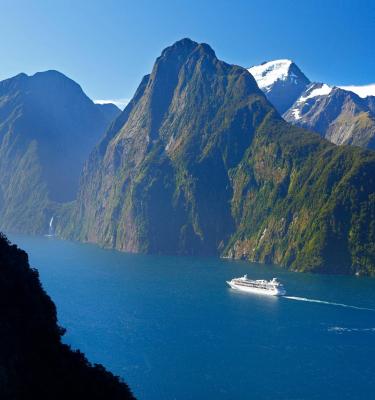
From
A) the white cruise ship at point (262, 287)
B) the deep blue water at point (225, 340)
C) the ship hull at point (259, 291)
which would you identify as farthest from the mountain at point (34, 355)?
the white cruise ship at point (262, 287)

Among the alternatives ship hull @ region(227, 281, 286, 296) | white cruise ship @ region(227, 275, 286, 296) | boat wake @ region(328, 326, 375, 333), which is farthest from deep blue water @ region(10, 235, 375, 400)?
white cruise ship @ region(227, 275, 286, 296)

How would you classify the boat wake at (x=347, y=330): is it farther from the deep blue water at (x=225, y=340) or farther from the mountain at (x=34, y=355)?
the mountain at (x=34, y=355)

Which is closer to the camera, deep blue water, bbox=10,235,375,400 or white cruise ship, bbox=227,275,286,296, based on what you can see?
deep blue water, bbox=10,235,375,400

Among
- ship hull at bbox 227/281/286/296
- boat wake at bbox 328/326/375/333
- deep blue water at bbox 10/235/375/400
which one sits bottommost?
deep blue water at bbox 10/235/375/400

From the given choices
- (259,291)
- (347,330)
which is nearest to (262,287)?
(259,291)

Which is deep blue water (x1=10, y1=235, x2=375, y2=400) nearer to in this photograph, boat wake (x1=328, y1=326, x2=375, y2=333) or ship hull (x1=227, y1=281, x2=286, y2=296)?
boat wake (x1=328, y1=326, x2=375, y2=333)

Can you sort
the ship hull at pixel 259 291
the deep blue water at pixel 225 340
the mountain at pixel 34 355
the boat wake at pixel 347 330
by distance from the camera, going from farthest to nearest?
the ship hull at pixel 259 291
the boat wake at pixel 347 330
the deep blue water at pixel 225 340
the mountain at pixel 34 355

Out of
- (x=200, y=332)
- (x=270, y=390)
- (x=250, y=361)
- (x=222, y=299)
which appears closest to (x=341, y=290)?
(x=222, y=299)
